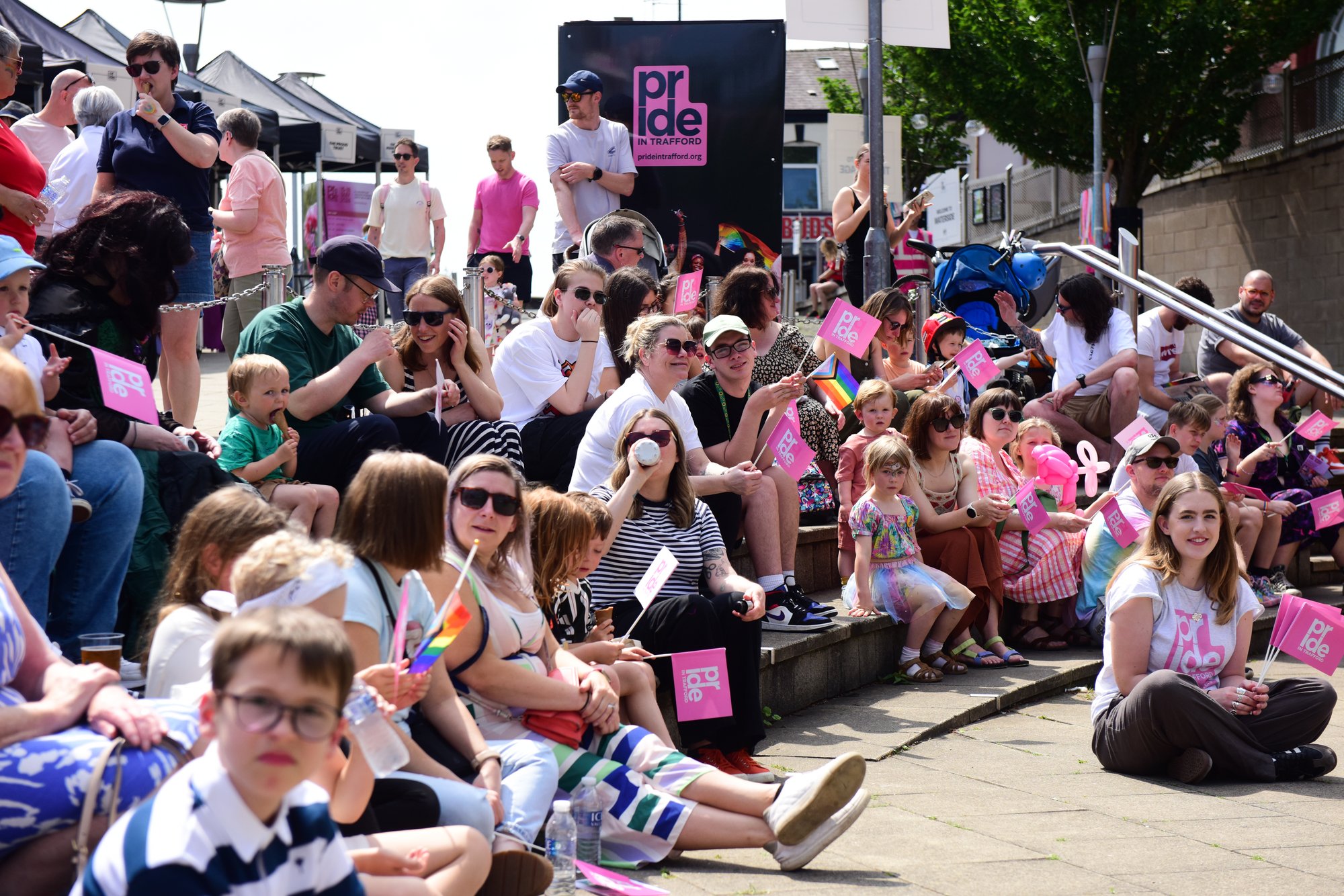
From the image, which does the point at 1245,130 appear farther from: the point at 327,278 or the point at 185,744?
the point at 185,744

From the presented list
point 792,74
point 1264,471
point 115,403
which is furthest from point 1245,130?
point 792,74

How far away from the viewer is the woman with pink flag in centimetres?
531

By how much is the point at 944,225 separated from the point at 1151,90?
5.63 m

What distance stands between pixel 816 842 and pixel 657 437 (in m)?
1.68

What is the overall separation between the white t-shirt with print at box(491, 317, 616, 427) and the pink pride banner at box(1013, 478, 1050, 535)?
2174 mm

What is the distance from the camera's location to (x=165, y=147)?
655 cm

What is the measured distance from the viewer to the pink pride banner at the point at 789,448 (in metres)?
6.34

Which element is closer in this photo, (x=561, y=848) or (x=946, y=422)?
(x=561, y=848)

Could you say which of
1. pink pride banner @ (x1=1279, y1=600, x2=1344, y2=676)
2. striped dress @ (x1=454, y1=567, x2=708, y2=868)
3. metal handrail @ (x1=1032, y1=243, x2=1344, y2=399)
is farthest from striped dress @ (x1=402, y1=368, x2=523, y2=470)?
metal handrail @ (x1=1032, y1=243, x2=1344, y2=399)

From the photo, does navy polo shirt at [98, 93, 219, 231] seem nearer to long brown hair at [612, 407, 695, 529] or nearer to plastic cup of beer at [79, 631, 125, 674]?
long brown hair at [612, 407, 695, 529]

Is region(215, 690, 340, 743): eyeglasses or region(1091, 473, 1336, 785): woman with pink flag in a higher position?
region(215, 690, 340, 743): eyeglasses

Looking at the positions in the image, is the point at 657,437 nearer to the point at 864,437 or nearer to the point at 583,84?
the point at 864,437

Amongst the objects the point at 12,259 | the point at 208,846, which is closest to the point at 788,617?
the point at 12,259

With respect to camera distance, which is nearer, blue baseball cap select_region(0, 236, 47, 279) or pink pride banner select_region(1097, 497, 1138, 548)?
blue baseball cap select_region(0, 236, 47, 279)
